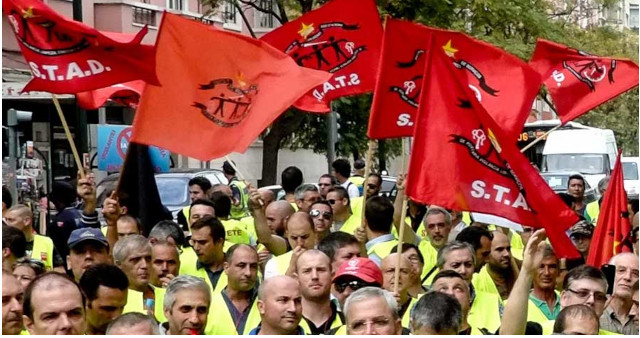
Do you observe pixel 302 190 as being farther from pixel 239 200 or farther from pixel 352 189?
pixel 239 200

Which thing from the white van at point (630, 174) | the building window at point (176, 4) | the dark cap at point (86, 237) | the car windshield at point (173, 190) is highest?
the building window at point (176, 4)

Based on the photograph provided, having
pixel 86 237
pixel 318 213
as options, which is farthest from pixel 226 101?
pixel 86 237

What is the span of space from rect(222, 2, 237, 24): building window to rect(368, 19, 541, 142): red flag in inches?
777

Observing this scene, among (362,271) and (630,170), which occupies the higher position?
(362,271)

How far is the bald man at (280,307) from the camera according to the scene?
7.90 meters

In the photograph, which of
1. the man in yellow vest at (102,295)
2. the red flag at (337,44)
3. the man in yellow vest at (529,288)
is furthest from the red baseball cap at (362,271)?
the red flag at (337,44)

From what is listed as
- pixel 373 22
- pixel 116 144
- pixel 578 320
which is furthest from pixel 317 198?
pixel 116 144

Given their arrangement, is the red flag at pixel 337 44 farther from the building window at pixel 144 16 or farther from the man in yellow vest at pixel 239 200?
the building window at pixel 144 16

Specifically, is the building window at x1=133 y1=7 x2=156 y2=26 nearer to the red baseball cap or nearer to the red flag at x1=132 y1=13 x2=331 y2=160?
the red flag at x1=132 y1=13 x2=331 y2=160

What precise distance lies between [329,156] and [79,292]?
2256cm

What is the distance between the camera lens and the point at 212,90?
35.0 ft

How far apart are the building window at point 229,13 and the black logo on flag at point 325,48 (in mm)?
17808

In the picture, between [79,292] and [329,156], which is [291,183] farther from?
[329,156]

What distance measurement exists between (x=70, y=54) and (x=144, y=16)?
974 inches
